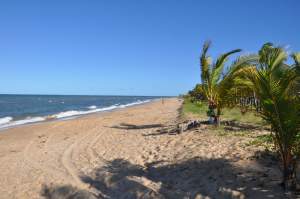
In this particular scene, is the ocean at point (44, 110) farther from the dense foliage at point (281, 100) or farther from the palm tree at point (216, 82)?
the dense foliage at point (281, 100)

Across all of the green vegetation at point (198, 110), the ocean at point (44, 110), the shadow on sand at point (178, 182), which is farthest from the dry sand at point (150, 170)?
the ocean at point (44, 110)

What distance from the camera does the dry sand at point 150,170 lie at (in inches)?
216

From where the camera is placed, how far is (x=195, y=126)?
11.0m

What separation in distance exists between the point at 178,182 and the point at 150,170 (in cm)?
104

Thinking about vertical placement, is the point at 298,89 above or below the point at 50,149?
above

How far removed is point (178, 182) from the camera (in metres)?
5.99

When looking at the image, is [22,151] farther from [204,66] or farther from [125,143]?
[204,66]

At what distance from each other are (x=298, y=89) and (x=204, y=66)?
625cm

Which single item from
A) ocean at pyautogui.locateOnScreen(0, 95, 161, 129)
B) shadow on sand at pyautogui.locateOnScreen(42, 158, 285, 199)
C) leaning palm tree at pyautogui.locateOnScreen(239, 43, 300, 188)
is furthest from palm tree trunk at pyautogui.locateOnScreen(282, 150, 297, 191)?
ocean at pyautogui.locateOnScreen(0, 95, 161, 129)

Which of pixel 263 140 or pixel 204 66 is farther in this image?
pixel 204 66

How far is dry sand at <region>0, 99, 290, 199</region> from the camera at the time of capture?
5492mm

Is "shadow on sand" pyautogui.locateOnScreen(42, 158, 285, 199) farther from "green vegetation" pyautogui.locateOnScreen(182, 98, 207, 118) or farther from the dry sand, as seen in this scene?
"green vegetation" pyautogui.locateOnScreen(182, 98, 207, 118)

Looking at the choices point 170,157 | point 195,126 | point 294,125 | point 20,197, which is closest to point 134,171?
point 170,157

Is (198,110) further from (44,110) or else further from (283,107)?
(44,110)
